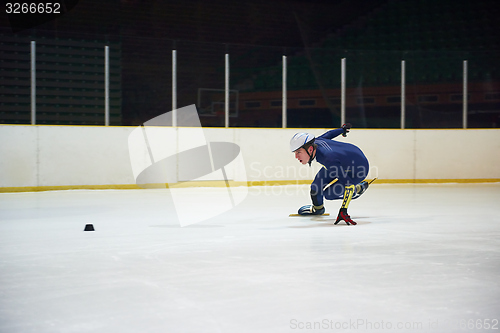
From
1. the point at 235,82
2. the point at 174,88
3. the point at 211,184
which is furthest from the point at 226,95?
the point at 211,184

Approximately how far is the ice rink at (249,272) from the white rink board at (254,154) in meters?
3.02

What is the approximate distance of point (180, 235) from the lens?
15.7 feet

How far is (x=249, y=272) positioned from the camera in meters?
3.26

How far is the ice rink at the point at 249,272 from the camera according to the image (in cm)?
236

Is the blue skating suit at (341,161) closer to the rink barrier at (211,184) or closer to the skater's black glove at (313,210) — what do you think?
the skater's black glove at (313,210)

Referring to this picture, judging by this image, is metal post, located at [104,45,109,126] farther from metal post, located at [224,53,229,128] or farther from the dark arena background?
metal post, located at [224,53,229,128]

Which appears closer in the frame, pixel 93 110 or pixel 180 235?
pixel 180 235

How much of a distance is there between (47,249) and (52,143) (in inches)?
219

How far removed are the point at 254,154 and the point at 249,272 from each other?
7.21 m

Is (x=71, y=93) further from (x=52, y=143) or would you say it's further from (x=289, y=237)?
(x=289, y=237)

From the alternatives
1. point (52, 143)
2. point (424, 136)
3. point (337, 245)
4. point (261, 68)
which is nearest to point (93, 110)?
point (52, 143)

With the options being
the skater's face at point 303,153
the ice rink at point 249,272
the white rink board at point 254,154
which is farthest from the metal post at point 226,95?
the skater's face at point 303,153

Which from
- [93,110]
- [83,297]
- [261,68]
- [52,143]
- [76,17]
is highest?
[76,17]

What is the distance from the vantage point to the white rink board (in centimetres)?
909
